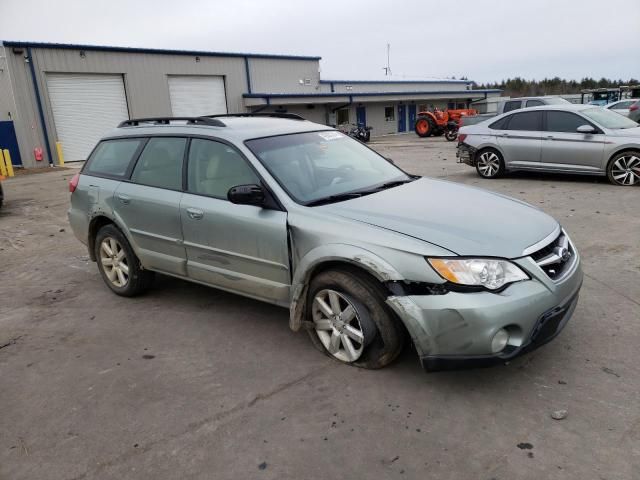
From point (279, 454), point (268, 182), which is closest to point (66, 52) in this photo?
point (268, 182)

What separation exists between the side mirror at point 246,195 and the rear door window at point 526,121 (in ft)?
26.6

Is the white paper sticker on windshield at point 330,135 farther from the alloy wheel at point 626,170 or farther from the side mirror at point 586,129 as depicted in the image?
the alloy wheel at point 626,170

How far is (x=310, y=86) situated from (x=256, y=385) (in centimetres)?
3389

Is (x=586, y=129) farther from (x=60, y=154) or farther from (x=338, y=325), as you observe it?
(x=60, y=154)

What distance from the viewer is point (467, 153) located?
11.3m

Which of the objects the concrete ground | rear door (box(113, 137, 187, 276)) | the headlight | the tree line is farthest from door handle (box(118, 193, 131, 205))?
the tree line

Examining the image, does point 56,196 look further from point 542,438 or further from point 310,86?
point 310,86

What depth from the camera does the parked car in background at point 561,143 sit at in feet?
30.1

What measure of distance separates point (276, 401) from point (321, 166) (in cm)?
190

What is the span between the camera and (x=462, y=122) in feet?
62.3

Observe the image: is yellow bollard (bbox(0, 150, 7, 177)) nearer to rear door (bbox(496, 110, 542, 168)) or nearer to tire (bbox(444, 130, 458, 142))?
rear door (bbox(496, 110, 542, 168))

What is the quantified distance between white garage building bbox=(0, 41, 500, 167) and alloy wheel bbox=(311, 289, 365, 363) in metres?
21.5

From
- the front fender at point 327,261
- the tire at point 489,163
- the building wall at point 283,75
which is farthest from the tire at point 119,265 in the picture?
the building wall at point 283,75

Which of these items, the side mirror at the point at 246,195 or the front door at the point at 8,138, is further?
the front door at the point at 8,138
